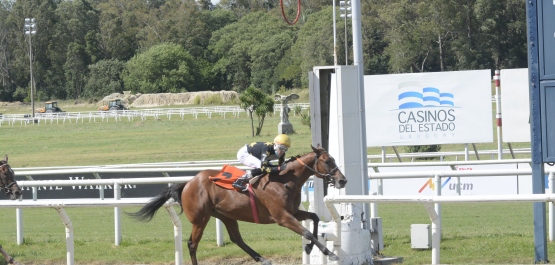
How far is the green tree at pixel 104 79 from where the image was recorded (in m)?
66.5

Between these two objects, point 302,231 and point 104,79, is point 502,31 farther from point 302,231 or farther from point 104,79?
point 302,231

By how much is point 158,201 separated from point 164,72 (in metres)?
57.2

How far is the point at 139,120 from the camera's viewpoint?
144 feet

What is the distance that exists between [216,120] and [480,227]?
31796 mm

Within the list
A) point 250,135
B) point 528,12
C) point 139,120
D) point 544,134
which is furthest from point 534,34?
point 139,120

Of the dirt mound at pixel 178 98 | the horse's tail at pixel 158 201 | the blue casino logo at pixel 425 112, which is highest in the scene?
the dirt mound at pixel 178 98

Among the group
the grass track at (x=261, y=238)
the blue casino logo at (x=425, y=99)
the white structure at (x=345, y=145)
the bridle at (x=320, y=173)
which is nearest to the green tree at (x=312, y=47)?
the blue casino logo at (x=425, y=99)

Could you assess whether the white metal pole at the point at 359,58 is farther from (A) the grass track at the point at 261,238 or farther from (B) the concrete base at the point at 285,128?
(B) the concrete base at the point at 285,128

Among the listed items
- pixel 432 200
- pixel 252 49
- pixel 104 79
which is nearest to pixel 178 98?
pixel 252 49

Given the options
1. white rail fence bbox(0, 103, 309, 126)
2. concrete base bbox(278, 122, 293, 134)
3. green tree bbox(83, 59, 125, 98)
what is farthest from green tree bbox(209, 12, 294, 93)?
concrete base bbox(278, 122, 293, 134)

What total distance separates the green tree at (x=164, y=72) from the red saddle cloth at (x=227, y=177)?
56.1 metres

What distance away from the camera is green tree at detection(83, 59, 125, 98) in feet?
218

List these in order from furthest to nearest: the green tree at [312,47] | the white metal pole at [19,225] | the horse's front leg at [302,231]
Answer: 1. the green tree at [312,47]
2. the white metal pole at [19,225]
3. the horse's front leg at [302,231]

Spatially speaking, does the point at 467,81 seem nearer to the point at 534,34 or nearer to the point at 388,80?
the point at 388,80
